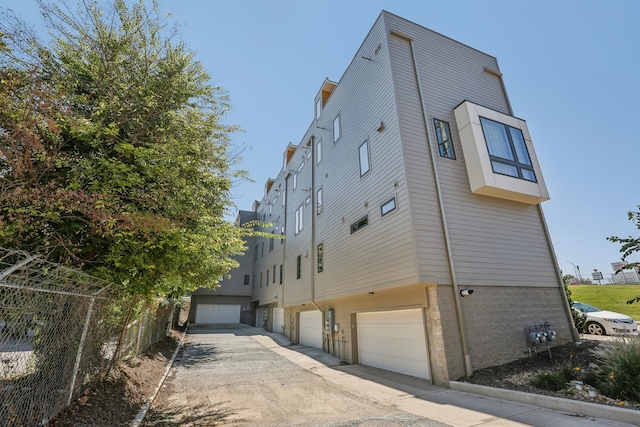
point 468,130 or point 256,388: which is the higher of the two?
point 468,130

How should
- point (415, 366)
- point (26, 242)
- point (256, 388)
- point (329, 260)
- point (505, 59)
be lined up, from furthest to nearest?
1. point (329, 260)
2. point (505, 59)
3. point (415, 366)
4. point (256, 388)
5. point (26, 242)

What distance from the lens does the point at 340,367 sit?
34.1 feet

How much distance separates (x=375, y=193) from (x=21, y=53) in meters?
8.48

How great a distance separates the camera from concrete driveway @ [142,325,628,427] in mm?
4781

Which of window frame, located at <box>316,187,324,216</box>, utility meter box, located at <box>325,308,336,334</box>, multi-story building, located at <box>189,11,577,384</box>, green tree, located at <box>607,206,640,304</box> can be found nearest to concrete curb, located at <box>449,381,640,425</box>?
multi-story building, located at <box>189,11,577,384</box>

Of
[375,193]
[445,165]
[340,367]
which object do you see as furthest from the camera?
[340,367]

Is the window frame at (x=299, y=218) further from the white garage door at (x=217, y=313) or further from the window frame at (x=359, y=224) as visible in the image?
the white garage door at (x=217, y=313)

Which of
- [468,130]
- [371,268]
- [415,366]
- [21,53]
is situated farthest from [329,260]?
[21,53]

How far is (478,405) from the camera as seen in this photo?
17.8ft

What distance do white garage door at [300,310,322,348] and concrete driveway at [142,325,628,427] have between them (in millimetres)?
4405

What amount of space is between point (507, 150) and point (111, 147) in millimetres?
10494

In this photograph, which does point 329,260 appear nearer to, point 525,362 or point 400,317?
point 400,317

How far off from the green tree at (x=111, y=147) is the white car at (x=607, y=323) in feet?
42.7

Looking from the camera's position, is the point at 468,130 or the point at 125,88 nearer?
the point at 125,88
